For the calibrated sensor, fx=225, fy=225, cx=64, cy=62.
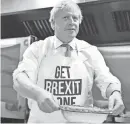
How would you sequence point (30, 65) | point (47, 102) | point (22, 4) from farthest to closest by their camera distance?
point (22, 4), point (30, 65), point (47, 102)

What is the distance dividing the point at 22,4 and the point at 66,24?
1.22 feet

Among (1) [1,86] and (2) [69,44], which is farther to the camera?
(1) [1,86]

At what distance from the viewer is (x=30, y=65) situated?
0.92 meters

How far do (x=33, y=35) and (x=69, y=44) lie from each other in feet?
1.21

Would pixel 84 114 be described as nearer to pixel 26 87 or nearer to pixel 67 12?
pixel 26 87

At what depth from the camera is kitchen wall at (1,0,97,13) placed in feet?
3.80

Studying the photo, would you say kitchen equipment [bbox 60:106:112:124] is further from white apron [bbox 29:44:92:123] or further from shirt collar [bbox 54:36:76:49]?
shirt collar [bbox 54:36:76:49]

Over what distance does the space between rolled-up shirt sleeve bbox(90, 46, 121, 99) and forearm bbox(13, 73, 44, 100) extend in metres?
0.27

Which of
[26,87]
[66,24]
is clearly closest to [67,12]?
[66,24]

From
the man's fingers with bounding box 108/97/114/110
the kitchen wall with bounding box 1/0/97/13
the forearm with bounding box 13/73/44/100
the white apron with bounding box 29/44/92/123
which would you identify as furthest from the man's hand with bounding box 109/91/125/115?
the kitchen wall with bounding box 1/0/97/13

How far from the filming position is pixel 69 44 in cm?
99

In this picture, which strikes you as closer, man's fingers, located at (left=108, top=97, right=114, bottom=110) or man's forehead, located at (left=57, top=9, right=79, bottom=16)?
man's fingers, located at (left=108, top=97, right=114, bottom=110)

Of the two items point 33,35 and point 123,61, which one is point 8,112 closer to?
point 33,35

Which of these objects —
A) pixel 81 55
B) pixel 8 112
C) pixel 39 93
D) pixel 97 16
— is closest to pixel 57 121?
pixel 39 93
